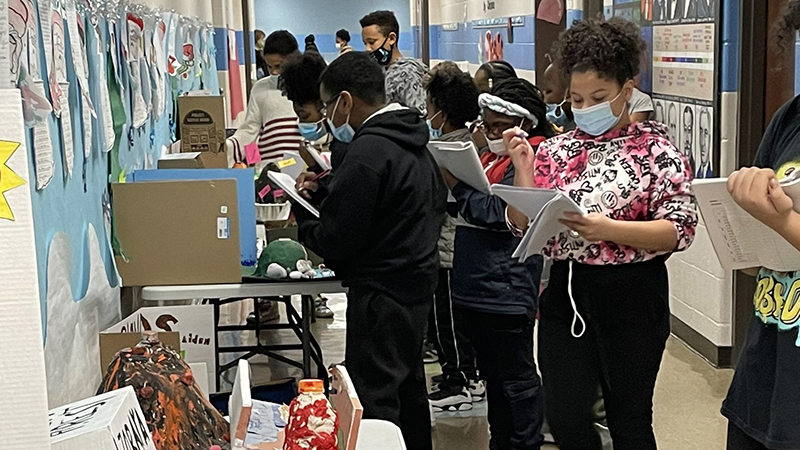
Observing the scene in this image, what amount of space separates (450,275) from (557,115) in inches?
35.6

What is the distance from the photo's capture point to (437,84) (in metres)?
3.75

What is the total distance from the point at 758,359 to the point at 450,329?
2.55 m

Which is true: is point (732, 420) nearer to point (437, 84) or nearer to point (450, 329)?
point (437, 84)

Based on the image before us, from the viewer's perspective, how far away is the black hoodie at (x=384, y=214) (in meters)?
2.73

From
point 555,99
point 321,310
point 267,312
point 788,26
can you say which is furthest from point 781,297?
point 321,310

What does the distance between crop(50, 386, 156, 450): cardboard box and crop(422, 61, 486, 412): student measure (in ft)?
7.10

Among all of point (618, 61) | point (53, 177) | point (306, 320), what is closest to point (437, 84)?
point (306, 320)

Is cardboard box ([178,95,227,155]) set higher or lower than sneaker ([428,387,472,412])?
higher

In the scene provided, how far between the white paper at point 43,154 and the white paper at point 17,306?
39.1 inches

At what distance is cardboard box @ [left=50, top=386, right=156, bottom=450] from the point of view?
1213 mm

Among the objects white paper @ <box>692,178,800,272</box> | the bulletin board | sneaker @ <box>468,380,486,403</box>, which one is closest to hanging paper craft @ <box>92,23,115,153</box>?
white paper @ <box>692,178,800,272</box>

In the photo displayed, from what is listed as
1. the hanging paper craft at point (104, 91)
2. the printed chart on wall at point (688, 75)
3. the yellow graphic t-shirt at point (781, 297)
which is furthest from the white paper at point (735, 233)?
the printed chart on wall at point (688, 75)

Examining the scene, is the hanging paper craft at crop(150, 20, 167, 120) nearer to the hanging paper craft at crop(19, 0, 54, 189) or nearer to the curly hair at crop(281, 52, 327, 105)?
the curly hair at crop(281, 52, 327, 105)

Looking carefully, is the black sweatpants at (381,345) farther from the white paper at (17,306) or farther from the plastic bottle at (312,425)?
the white paper at (17,306)
